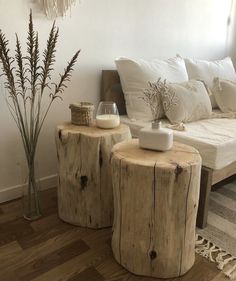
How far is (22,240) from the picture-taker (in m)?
1.62

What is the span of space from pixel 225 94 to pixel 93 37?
1220 millimetres

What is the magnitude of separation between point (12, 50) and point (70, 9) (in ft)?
1.66

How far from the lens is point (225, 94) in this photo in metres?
2.45

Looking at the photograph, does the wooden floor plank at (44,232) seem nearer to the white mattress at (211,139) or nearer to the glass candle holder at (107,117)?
the glass candle holder at (107,117)

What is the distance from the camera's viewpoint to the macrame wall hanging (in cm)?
186

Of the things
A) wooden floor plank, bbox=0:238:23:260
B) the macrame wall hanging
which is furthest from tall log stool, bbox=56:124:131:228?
the macrame wall hanging

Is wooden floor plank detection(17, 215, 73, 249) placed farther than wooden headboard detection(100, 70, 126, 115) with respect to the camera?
No

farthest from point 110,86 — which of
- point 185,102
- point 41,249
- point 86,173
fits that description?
point 41,249

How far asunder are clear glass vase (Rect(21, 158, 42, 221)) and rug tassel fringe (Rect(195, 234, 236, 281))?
102 centimetres

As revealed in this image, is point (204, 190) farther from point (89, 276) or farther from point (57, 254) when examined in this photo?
point (57, 254)

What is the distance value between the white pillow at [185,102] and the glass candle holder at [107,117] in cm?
48

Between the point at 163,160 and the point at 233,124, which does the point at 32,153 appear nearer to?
the point at 163,160

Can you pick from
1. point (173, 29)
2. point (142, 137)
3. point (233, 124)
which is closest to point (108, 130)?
point (142, 137)

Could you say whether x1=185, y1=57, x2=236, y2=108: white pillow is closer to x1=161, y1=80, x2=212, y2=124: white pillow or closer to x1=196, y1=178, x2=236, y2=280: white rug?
x1=161, y1=80, x2=212, y2=124: white pillow
